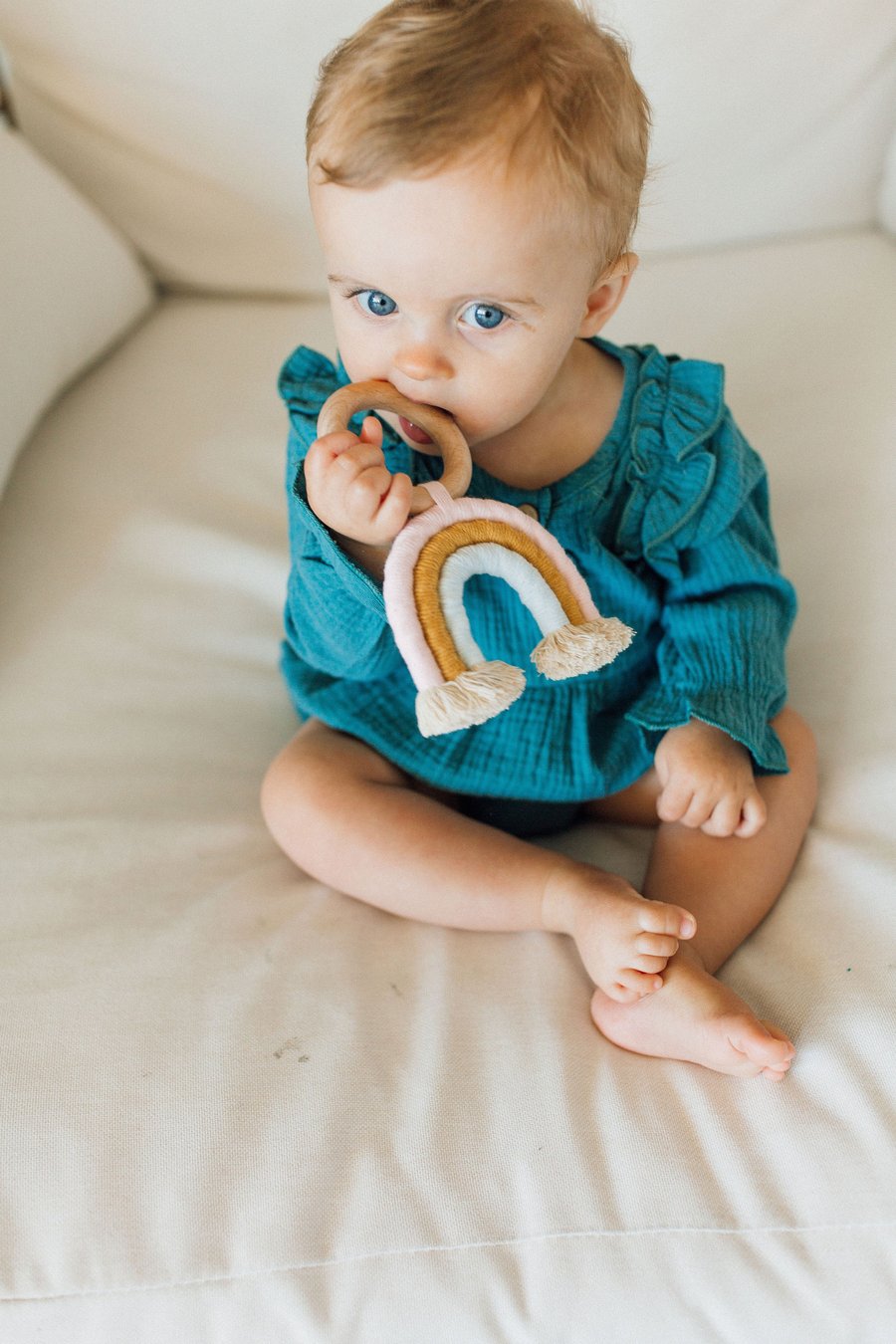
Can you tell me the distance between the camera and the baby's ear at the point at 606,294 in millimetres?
729

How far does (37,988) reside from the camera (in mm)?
685

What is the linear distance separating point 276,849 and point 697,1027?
328mm

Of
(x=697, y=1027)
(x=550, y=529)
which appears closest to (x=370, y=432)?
(x=550, y=529)

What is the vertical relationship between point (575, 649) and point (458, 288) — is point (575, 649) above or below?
below

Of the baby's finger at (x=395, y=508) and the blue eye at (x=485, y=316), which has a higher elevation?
the blue eye at (x=485, y=316)

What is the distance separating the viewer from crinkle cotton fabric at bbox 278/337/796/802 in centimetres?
82

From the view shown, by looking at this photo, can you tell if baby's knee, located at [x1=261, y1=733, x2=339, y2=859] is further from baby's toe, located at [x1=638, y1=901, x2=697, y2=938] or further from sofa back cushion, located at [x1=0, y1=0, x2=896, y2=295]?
sofa back cushion, located at [x1=0, y1=0, x2=896, y2=295]

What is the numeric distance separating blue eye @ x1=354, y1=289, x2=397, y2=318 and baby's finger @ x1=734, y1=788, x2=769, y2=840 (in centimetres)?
39

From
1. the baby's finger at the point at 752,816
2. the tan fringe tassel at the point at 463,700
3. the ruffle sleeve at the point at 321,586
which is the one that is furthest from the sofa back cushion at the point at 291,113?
the tan fringe tassel at the point at 463,700

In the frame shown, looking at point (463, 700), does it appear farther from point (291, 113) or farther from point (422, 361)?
point (291, 113)

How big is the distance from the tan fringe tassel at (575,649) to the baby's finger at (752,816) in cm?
21

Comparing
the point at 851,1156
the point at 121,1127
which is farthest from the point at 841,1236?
the point at 121,1127

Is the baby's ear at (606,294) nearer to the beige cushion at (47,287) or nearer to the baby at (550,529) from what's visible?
the baby at (550,529)

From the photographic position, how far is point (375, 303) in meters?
0.66
